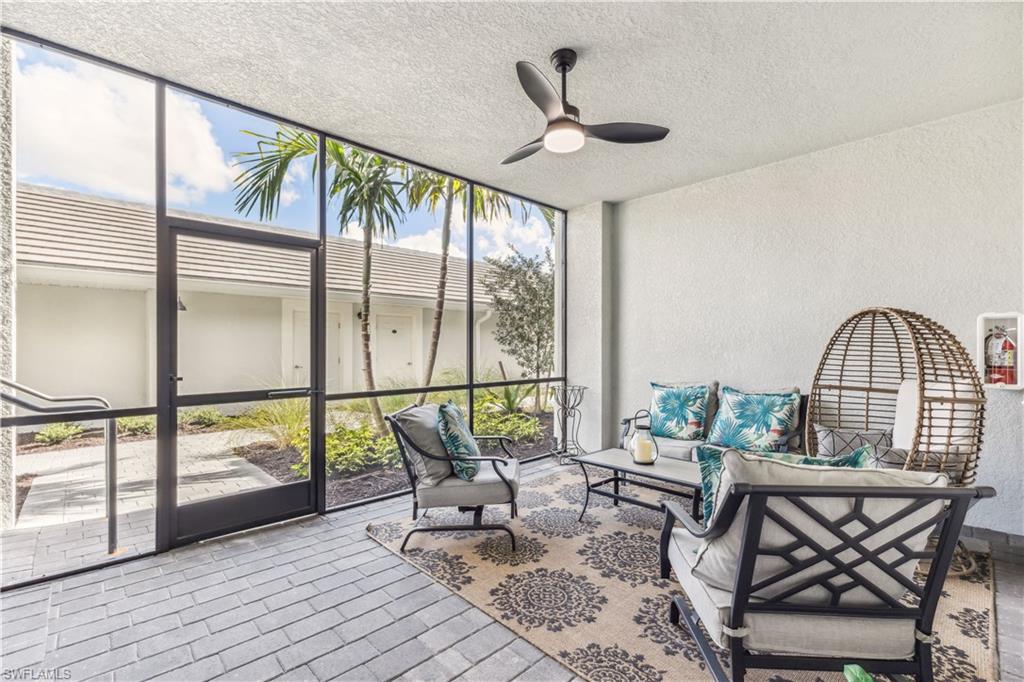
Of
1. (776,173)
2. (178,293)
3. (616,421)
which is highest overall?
(776,173)

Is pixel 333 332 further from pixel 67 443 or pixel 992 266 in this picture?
pixel 992 266

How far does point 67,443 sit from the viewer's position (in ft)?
9.16

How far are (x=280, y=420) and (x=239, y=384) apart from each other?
406 mm

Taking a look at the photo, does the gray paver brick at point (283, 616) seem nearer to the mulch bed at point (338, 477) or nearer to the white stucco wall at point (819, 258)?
the mulch bed at point (338, 477)

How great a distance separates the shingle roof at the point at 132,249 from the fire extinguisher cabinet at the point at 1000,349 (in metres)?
4.64

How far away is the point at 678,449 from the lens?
400 centimetres

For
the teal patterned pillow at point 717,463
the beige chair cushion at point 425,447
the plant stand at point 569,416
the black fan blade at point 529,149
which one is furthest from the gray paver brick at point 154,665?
the plant stand at point 569,416

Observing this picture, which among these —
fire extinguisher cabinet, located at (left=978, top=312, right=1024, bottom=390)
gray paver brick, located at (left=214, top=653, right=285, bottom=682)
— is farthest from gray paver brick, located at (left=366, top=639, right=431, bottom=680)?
fire extinguisher cabinet, located at (left=978, top=312, right=1024, bottom=390)

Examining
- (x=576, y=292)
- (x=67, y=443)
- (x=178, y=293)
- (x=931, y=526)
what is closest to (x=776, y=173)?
(x=576, y=292)

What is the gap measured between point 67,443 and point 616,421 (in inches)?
190

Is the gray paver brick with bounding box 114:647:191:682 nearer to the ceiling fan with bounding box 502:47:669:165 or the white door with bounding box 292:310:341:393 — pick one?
the white door with bounding box 292:310:341:393

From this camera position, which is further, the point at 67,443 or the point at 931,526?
the point at 67,443

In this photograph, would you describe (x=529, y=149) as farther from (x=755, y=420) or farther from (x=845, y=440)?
(x=845, y=440)

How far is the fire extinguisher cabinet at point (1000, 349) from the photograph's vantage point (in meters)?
3.13
